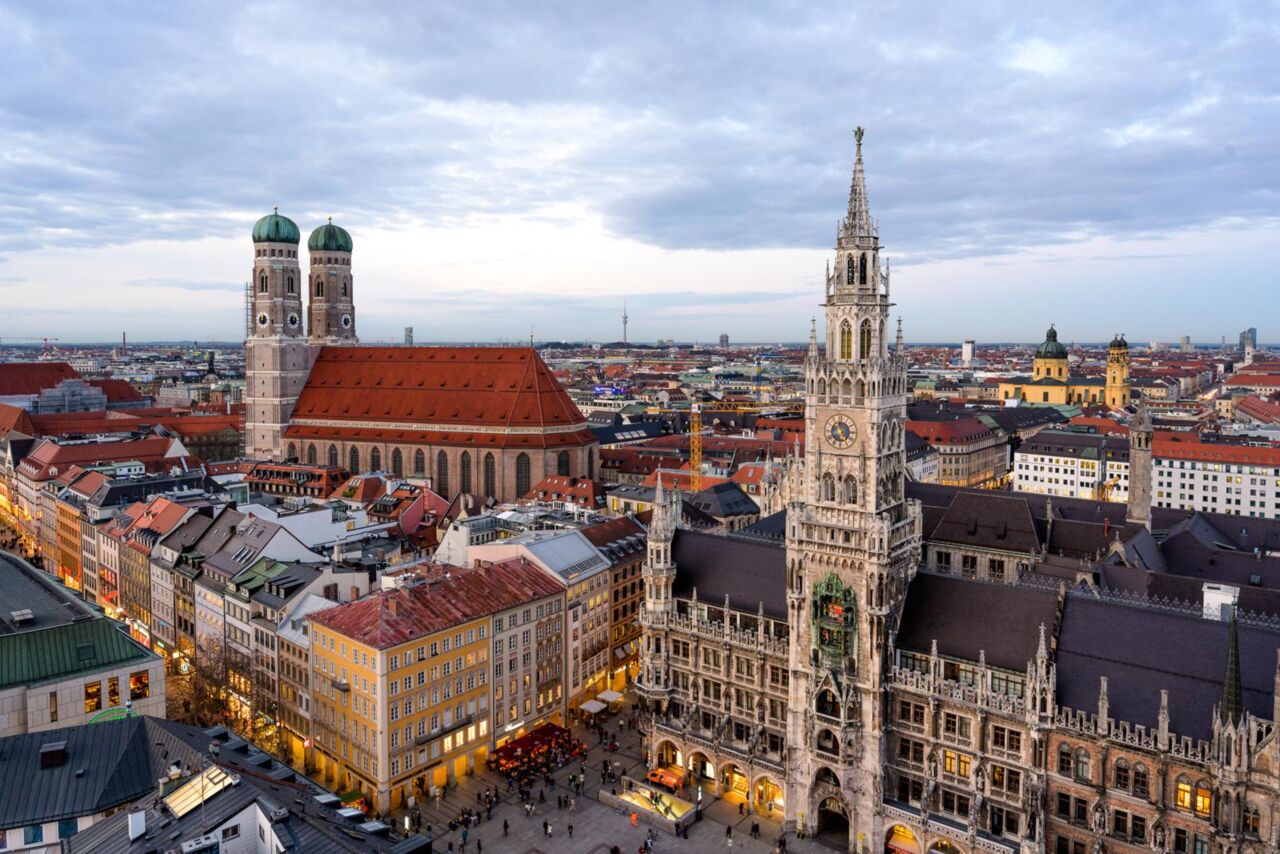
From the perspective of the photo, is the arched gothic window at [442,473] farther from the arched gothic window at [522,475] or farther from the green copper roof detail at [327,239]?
the green copper roof detail at [327,239]

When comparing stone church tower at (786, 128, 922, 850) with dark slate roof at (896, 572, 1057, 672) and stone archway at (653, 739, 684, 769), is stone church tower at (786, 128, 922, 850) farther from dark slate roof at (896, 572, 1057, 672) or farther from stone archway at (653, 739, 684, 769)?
stone archway at (653, 739, 684, 769)

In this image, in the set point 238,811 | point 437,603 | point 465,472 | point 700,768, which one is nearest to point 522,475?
point 465,472

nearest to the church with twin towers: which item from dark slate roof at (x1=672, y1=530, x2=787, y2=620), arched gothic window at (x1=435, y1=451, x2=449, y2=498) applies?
arched gothic window at (x1=435, y1=451, x2=449, y2=498)

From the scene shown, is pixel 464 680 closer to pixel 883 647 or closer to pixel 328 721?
pixel 328 721

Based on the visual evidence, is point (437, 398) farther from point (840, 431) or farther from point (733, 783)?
point (840, 431)

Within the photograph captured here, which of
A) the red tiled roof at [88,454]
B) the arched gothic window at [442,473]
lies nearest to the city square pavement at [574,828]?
the arched gothic window at [442,473]
